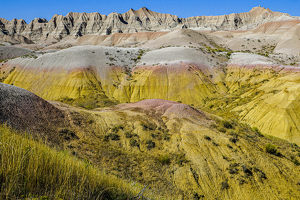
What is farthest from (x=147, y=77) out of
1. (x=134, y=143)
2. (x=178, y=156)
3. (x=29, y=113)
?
(x=29, y=113)

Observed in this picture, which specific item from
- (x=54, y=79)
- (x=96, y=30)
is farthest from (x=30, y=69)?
(x=96, y=30)

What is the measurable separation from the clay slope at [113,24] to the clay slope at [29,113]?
5162 inches

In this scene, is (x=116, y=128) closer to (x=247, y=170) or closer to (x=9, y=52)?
(x=247, y=170)

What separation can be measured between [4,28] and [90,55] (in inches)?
5783

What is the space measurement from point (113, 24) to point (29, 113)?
473 feet

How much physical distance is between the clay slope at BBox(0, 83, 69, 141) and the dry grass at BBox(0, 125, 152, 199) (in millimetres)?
6835

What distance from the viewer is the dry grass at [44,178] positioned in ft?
9.41

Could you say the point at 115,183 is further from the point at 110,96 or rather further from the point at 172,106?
the point at 110,96

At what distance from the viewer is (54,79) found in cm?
4331

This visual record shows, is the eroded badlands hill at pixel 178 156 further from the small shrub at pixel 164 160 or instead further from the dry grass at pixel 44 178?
the dry grass at pixel 44 178

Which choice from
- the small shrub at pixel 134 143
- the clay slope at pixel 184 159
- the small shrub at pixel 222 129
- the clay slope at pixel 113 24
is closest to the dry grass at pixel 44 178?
the clay slope at pixel 184 159

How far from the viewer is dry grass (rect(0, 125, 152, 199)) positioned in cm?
287

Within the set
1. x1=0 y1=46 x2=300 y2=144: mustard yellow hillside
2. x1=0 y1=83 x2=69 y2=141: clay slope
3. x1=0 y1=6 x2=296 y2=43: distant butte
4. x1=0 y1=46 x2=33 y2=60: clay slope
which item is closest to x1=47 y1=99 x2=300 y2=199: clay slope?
x1=0 y1=83 x2=69 y2=141: clay slope

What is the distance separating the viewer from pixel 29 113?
1142 centimetres
